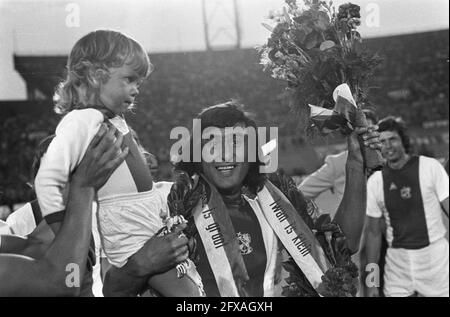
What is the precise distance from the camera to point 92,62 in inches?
75.0

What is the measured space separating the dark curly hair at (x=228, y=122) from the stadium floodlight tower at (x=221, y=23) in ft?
1.38

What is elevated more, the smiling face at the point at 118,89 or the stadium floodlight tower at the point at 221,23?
the stadium floodlight tower at the point at 221,23

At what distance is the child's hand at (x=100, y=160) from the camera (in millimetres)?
1735

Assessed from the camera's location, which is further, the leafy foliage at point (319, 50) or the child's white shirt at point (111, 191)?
the leafy foliage at point (319, 50)

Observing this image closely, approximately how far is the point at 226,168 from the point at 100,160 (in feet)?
1.53

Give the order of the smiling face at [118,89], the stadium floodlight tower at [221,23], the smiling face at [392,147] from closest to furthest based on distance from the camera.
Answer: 1. the smiling face at [118,89]
2. the stadium floodlight tower at [221,23]
3. the smiling face at [392,147]

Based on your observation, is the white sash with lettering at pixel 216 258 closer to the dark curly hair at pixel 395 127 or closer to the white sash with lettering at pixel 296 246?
the white sash with lettering at pixel 296 246

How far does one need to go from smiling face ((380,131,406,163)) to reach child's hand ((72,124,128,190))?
2.28m

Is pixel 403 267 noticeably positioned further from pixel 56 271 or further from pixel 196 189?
pixel 56 271

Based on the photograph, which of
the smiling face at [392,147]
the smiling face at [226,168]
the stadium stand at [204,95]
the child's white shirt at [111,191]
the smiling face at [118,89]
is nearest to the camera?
the child's white shirt at [111,191]

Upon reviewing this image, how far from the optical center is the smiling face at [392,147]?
144 inches

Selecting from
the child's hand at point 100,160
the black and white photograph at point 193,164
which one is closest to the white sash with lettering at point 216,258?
the black and white photograph at point 193,164

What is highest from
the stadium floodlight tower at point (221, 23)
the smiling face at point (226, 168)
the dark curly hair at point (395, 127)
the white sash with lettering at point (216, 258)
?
the stadium floodlight tower at point (221, 23)

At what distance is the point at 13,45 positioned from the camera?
7.38 ft
